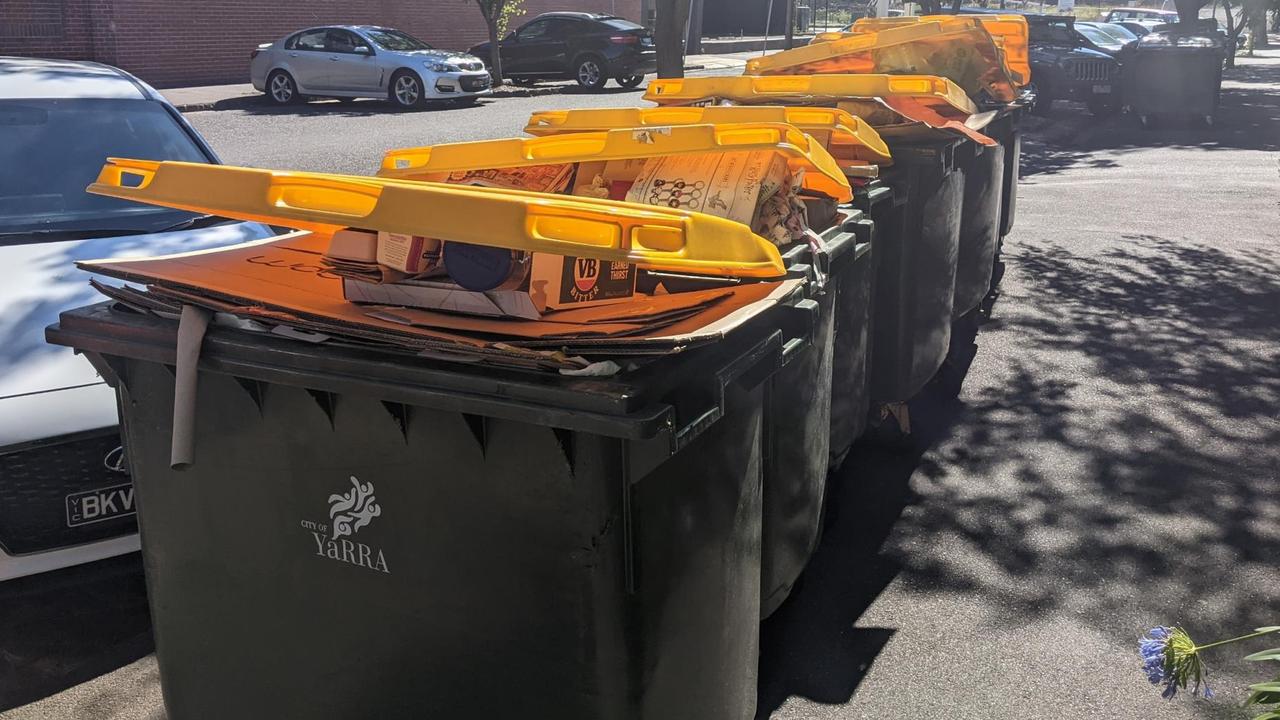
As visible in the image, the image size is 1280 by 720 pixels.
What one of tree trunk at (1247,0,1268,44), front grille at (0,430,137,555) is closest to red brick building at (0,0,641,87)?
front grille at (0,430,137,555)

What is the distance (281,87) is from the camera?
67.4ft

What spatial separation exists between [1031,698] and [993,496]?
5.25 feet

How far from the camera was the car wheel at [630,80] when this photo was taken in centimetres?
2402

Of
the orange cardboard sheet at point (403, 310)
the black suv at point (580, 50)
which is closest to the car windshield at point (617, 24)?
the black suv at point (580, 50)

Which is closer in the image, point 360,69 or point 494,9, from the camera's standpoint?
point 360,69

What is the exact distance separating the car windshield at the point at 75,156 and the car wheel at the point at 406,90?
14700 mm

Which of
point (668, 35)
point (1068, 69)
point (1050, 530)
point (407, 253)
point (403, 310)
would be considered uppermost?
point (668, 35)

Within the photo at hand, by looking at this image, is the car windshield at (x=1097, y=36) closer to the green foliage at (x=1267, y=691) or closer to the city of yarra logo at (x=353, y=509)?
the green foliage at (x=1267, y=691)

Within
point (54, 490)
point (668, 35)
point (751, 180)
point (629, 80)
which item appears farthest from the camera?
point (629, 80)

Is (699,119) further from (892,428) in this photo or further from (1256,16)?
(1256,16)

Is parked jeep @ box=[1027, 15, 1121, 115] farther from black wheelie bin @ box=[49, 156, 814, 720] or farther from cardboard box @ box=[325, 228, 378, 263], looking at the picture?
cardboard box @ box=[325, 228, 378, 263]

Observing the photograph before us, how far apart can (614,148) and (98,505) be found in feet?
6.81

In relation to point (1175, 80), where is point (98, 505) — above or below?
below

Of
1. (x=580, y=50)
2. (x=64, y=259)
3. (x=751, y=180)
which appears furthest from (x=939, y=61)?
(x=580, y=50)
